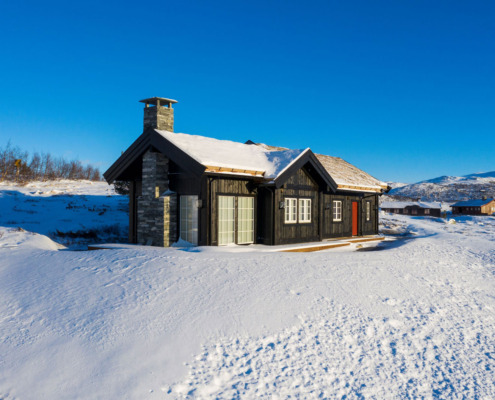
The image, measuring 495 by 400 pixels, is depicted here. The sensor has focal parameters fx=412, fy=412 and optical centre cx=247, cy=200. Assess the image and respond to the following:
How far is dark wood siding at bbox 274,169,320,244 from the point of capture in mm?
15891

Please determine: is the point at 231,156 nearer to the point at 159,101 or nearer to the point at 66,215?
the point at 159,101

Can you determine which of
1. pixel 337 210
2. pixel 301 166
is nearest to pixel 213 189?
pixel 301 166

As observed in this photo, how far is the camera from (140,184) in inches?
664

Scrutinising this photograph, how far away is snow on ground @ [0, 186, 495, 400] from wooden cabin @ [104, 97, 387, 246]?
12.0 ft

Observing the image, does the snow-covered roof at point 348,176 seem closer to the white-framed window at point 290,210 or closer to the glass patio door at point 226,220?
the white-framed window at point 290,210

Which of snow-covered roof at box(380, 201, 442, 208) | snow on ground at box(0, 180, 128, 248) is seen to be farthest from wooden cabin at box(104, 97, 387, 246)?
snow-covered roof at box(380, 201, 442, 208)

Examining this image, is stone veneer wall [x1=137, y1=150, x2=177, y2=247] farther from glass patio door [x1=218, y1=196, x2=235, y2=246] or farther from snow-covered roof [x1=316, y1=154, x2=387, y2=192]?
snow-covered roof [x1=316, y1=154, x2=387, y2=192]

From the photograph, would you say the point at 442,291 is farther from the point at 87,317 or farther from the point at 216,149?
the point at 216,149

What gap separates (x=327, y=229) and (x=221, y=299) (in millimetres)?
12142

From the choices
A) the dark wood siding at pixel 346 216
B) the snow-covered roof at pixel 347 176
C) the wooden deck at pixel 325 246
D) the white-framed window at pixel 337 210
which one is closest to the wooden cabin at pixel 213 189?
the wooden deck at pixel 325 246

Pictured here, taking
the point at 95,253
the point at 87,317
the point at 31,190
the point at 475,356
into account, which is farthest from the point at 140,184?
the point at 31,190

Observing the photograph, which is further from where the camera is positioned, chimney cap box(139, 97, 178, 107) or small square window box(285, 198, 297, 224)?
small square window box(285, 198, 297, 224)

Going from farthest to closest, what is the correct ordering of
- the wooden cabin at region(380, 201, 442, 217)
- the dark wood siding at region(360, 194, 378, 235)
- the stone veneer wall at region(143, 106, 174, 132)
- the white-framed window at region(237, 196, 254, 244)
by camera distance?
the wooden cabin at region(380, 201, 442, 217)
the dark wood siding at region(360, 194, 378, 235)
the stone veneer wall at region(143, 106, 174, 132)
the white-framed window at region(237, 196, 254, 244)

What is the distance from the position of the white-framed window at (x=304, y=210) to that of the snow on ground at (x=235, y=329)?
6.20 meters
